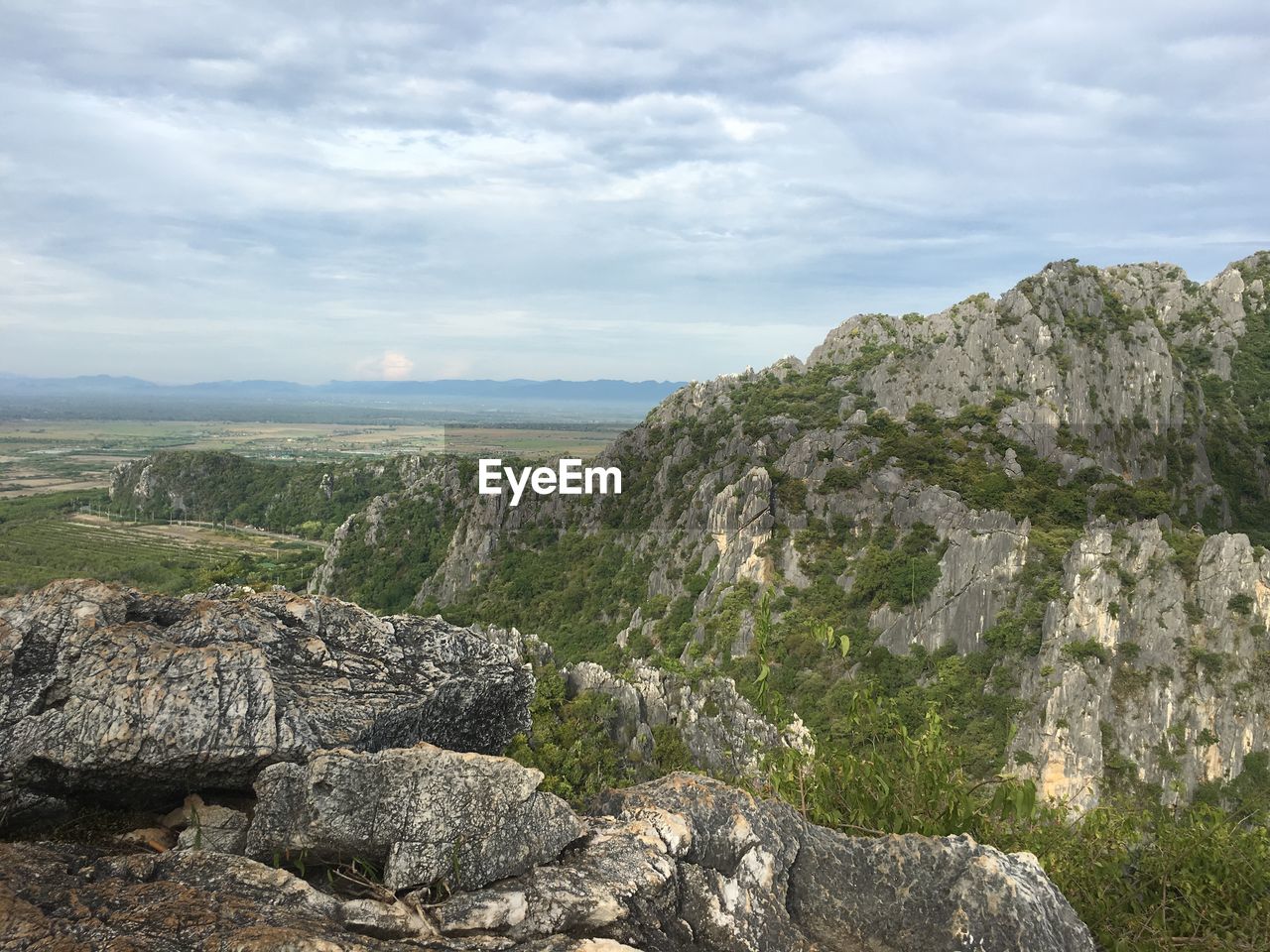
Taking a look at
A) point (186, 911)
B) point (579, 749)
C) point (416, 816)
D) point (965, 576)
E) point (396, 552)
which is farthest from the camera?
point (396, 552)

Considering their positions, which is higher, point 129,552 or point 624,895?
point 624,895

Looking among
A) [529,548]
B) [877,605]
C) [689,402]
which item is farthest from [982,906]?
[689,402]

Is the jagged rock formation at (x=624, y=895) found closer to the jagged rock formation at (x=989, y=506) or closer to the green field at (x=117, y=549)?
the jagged rock formation at (x=989, y=506)

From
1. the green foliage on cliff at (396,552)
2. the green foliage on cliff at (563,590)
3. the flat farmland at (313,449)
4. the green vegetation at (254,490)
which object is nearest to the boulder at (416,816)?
the green foliage on cliff at (563,590)

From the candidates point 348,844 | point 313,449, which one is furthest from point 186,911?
point 313,449

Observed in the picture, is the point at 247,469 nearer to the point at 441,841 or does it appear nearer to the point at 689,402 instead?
the point at 689,402

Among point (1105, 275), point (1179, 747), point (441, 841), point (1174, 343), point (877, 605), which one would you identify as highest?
point (1105, 275)

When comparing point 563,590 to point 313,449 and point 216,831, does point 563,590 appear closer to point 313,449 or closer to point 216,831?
point 216,831
